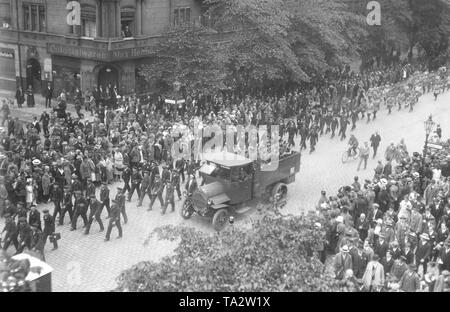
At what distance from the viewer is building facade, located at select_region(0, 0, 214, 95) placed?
35.3 metres

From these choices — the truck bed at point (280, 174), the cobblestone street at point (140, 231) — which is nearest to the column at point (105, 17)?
the cobblestone street at point (140, 231)

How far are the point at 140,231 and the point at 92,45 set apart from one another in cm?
1889

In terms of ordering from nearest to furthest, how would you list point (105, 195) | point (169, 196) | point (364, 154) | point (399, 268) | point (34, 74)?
point (399, 268)
point (105, 195)
point (169, 196)
point (364, 154)
point (34, 74)

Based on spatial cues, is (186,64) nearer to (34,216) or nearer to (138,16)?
(138,16)

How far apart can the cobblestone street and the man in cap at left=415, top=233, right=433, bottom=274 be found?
11.8ft

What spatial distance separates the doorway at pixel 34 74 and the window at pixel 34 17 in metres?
2.10

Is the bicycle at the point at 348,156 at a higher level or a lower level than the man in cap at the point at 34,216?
higher

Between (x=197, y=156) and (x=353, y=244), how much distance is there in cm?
1204

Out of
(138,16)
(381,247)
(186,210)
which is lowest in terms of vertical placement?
(381,247)

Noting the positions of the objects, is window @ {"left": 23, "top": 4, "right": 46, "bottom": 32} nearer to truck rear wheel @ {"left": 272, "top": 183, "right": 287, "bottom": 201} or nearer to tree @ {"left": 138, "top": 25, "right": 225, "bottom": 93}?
tree @ {"left": 138, "top": 25, "right": 225, "bottom": 93}

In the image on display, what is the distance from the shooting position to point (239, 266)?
1041 cm

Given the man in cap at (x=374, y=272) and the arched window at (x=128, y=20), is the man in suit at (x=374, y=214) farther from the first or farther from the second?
the arched window at (x=128, y=20)

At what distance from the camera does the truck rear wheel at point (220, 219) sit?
19.6 m

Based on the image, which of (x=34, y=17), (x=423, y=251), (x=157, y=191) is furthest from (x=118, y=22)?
(x=423, y=251)
